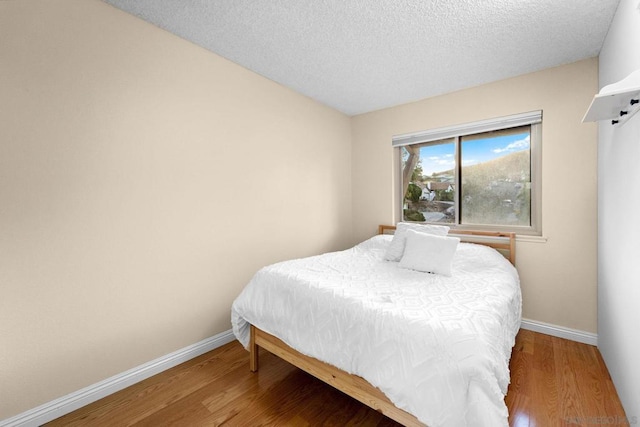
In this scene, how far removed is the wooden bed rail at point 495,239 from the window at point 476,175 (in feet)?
0.45

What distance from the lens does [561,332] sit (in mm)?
2506

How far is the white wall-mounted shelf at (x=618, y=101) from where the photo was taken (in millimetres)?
1227

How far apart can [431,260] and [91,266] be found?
2.34 meters

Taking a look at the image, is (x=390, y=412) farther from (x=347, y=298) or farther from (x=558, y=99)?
(x=558, y=99)

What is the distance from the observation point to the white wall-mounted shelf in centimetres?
123

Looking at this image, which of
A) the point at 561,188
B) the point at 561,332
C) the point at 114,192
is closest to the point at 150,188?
the point at 114,192

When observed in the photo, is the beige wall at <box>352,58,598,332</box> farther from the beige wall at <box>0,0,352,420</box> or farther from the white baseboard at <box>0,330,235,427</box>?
the white baseboard at <box>0,330,235,427</box>

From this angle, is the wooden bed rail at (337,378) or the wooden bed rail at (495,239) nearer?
the wooden bed rail at (337,378)

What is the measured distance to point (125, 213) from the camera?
6.23ft

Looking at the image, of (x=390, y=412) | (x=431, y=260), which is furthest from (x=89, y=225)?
(x=431, y=260)

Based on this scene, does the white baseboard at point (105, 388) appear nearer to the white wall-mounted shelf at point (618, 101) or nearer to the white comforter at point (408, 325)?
the white comforter at point (408, 325)

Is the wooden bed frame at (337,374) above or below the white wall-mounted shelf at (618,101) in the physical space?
below

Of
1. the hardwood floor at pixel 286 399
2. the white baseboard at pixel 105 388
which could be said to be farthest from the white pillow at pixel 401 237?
the white baseboard at pixel 105 388

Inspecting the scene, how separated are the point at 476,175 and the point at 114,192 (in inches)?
129
